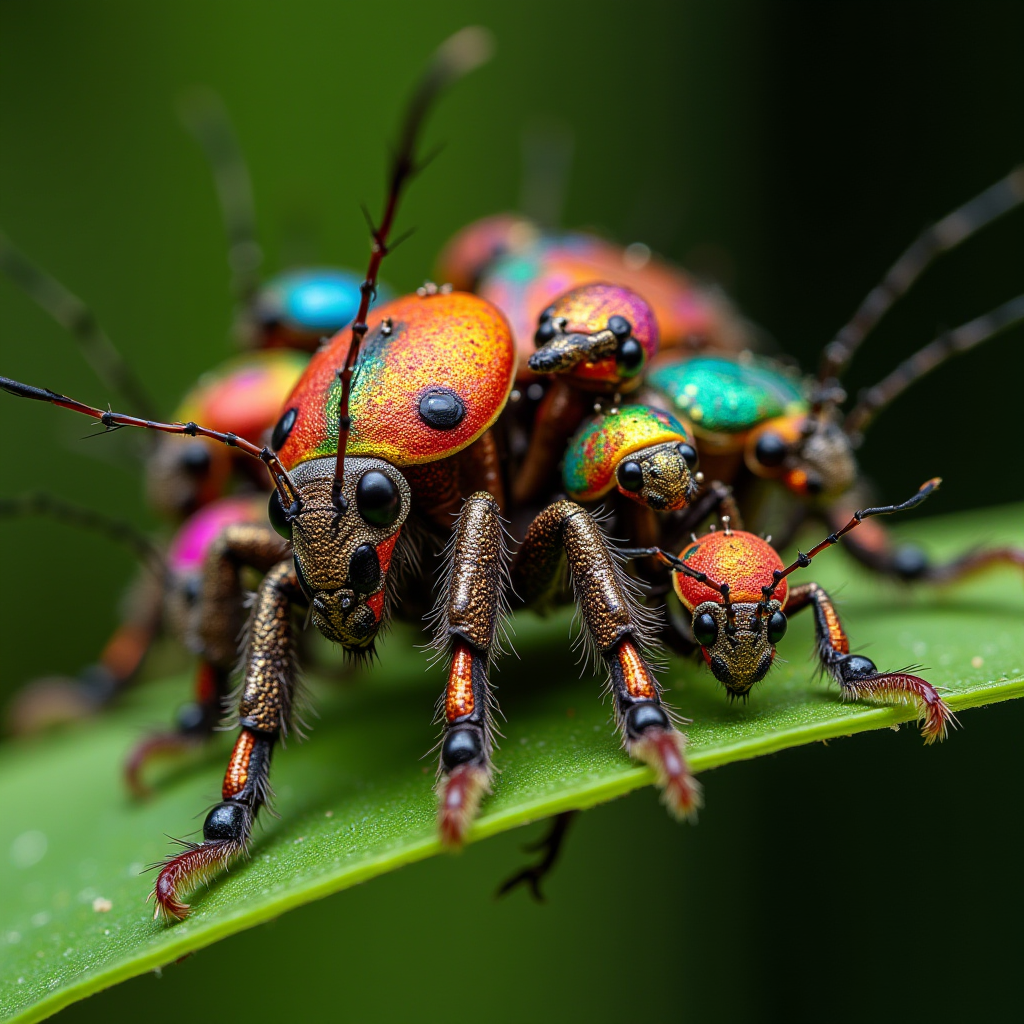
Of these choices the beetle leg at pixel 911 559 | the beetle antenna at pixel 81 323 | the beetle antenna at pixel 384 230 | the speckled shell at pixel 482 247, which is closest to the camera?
the beetle antenna at pixel 384 230

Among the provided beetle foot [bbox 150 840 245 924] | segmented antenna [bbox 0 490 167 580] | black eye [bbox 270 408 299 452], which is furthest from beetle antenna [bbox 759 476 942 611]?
segmented antenna [bbox 0 490 167 580]

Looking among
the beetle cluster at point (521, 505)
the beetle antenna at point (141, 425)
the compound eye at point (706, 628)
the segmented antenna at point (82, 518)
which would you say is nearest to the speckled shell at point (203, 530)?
the segmented antenna at point (82, 518)

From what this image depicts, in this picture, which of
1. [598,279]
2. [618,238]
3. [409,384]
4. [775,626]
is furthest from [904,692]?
[618,238]

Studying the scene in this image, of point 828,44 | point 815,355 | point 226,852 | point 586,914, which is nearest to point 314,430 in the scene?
point 226,852

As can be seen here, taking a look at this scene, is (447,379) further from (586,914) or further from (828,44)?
(828,44)

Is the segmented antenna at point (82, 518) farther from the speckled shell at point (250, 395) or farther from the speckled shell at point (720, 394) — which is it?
the speckled shell at point (720, 394)
